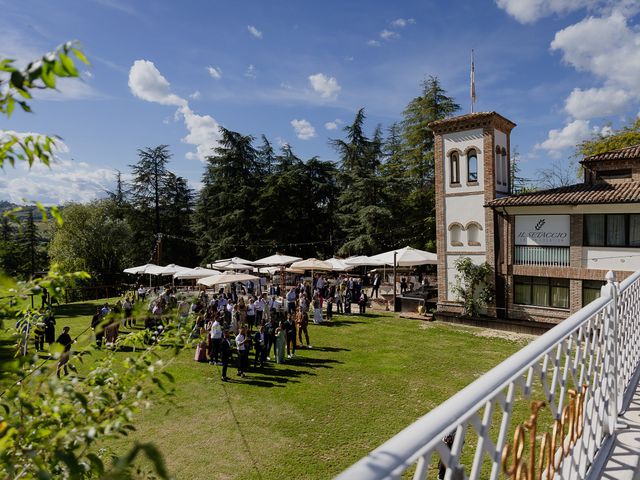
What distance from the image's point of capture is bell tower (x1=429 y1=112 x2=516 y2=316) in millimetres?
21672

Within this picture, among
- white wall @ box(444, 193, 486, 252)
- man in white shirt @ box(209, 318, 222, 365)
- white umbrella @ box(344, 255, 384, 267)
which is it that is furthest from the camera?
white umbrella @ box(344, 255, 384, 267)

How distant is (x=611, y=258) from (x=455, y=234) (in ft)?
23.7

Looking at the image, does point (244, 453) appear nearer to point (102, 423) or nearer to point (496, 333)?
point (102, 423)

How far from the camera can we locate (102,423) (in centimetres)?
212

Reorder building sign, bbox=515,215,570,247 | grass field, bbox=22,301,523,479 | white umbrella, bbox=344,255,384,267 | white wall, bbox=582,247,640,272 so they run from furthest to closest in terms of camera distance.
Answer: white umbrella, bbox=344,255,384,267 < building sign, bbox=515,215,570,247 < white wall, bbox=582,247,640,272 < grass field, bbox=22,301,523,479

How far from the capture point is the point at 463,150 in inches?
893

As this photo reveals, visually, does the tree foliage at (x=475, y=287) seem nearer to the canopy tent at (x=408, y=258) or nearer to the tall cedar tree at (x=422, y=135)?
the canopy tent at (x=408, y=258)

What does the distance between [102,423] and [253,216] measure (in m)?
45.9

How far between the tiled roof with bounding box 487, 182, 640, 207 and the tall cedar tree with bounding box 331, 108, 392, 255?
17815 millimetres

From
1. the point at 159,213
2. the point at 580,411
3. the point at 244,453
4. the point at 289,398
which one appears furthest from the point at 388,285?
the point at 159,213

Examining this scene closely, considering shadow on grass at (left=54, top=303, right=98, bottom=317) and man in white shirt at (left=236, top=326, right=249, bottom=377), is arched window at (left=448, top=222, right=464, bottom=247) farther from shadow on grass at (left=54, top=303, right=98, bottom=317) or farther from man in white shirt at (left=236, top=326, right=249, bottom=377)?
shadow on grass at (left=54, top=303, right=98, bottom=317)

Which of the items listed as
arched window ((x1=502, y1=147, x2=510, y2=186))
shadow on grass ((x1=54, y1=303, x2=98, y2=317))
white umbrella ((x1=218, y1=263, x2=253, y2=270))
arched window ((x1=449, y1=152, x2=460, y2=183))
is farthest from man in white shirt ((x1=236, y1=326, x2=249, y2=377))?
arched window ((x1=502, y1=147, x2=510, y2=186))

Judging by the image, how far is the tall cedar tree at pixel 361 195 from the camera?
128 ft

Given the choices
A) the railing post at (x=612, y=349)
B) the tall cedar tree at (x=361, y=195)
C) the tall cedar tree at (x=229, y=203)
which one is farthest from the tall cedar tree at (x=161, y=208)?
the railing post at (x=612, y=349)
